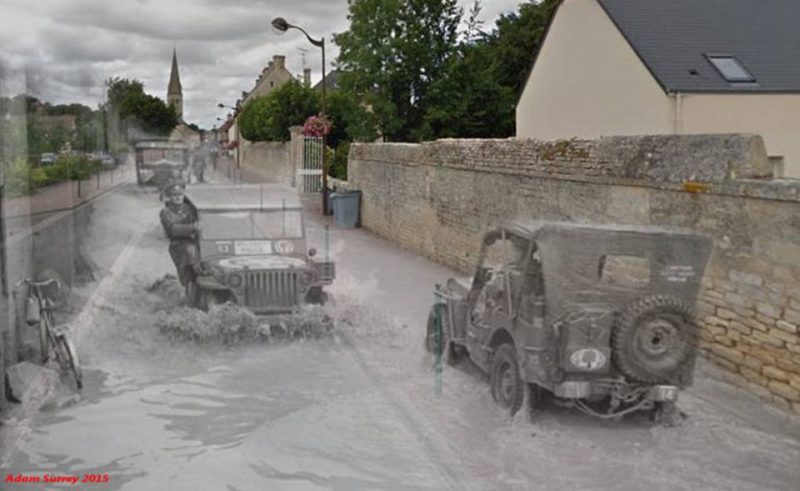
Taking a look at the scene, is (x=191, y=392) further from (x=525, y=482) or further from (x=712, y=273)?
(x=712, y=273)

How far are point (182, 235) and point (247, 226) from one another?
0.75 meters

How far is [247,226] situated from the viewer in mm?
6367

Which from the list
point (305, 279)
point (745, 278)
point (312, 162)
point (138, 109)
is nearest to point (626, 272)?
point (745, 278)

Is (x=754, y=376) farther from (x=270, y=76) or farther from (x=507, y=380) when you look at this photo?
(x=270, y=76)

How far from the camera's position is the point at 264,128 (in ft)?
54.2

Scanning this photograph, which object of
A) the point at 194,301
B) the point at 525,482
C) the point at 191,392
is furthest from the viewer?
the point at 194,301

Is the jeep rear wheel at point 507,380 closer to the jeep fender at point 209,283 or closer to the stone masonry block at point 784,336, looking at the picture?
the stone masonry block at point 784,336

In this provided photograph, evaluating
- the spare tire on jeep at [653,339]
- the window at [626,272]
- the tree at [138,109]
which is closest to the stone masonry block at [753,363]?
the spare tire on jeep at [653,339]

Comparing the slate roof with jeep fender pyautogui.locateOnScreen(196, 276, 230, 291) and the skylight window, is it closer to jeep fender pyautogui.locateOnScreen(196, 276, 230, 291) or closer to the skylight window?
the skylight window

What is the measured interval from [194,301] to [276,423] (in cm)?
200

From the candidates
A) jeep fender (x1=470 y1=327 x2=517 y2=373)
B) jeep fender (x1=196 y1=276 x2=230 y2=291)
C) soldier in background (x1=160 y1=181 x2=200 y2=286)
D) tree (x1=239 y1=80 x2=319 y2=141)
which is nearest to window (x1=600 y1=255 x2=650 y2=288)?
jeep fender (x1=470 y1=327 x2=517 y2=373)

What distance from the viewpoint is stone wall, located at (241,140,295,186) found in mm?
12430

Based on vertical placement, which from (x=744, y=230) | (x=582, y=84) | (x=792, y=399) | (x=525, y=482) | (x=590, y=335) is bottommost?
(x=525, y=482)

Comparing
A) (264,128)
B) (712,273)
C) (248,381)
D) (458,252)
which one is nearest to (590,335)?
(712,273)
